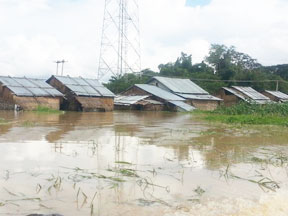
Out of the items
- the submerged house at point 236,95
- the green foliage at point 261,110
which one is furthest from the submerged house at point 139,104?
the submerged house at point 236,95

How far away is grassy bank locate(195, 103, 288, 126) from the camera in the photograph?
15113 mm

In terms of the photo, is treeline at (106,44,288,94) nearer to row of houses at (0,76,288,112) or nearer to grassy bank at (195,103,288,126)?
row of houses at (0,76,288,112)

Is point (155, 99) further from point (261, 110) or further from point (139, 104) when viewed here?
point (261, 110)

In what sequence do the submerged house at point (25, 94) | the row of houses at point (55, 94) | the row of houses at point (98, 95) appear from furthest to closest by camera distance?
1. the row of houses at point (98, 95)
2. the row of houses at point (55, 94)
3. the submerged house at point (25, 94)

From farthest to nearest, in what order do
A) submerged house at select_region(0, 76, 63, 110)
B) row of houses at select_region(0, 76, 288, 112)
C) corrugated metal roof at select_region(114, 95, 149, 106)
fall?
1. corrugated metal roof at select_region(114, 95, 149, 106)
2. row of houses at select_region(0, 76, 288, 112)
3. submerged house at select_region(0, 76, 63, 110)

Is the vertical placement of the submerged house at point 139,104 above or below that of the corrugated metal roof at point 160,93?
below

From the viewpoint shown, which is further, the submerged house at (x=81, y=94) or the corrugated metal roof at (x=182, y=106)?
the corrugated metal roof at (x=182, y=106)

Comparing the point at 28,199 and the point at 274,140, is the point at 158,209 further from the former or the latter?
the point at 274,140

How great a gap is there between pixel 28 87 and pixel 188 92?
16.5 meters

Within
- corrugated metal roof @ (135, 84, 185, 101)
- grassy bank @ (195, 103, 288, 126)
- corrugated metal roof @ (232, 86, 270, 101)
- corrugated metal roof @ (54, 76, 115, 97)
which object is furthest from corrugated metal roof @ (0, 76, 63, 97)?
corrugated metal roof @ (232, 86, 270, 101)

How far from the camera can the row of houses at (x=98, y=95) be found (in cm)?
2359

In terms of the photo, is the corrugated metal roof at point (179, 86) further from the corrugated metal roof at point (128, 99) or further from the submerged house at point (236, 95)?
the corrugated metal roof at point (128, 99)

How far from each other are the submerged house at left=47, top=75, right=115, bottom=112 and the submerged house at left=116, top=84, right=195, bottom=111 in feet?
9.02

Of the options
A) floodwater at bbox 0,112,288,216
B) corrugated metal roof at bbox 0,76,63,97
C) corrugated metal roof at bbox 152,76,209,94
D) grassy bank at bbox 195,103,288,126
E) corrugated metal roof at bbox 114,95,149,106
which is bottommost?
floodwater at bbox 0,112,288,216
